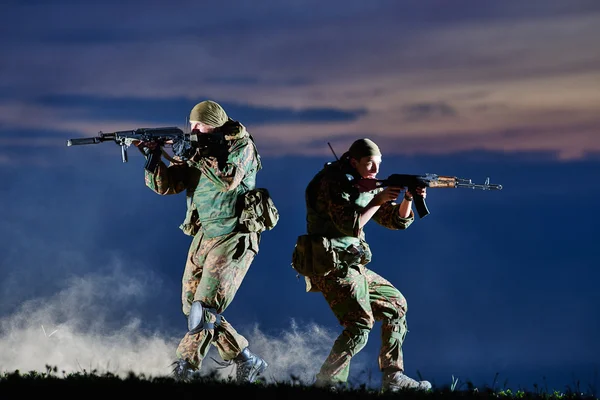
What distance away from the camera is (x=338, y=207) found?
981cm

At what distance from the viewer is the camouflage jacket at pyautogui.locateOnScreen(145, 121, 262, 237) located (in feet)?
36.1

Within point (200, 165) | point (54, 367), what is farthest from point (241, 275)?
point (54, 367)

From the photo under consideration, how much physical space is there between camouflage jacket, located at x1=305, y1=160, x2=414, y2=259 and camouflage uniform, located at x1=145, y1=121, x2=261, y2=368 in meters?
1.15

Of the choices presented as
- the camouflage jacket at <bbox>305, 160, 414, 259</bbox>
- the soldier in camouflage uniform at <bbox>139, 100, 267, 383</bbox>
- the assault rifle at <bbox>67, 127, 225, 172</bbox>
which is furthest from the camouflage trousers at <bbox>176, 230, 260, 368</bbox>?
the camouflage jacket at <bbox>305, 160, 414, 259</bbox>

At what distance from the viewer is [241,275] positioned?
1104 cm

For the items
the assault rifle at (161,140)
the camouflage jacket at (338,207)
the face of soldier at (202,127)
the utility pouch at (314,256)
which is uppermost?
the face of soldier at (202,127)

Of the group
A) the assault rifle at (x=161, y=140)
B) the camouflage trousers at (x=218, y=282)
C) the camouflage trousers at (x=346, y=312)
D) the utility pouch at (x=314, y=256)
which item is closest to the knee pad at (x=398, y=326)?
the camouflage trousers at (x=346, y=312)

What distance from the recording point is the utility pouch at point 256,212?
432 inches

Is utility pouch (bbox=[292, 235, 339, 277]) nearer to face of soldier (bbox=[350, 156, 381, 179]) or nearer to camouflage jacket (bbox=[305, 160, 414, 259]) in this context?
camouflage jacket (bbox=[305, 160, 414, 259])

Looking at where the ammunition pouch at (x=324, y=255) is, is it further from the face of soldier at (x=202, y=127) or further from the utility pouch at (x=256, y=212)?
the face of soldier at (x=202, y=127)

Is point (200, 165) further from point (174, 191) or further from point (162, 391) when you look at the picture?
point (162, 391)

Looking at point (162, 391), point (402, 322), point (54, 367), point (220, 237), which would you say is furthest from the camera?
point (220, 237)

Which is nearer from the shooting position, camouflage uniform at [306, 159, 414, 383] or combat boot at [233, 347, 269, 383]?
camouflage uniform at [306, 159, 414, 383]

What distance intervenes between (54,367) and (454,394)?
11.1 feet
